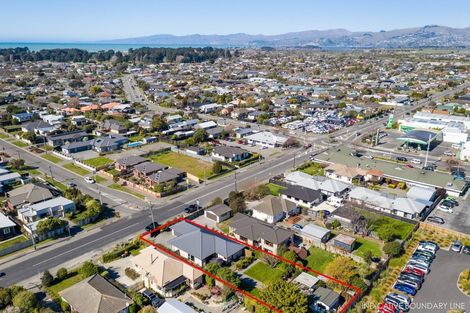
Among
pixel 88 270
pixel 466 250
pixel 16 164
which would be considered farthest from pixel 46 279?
pixel 466 250

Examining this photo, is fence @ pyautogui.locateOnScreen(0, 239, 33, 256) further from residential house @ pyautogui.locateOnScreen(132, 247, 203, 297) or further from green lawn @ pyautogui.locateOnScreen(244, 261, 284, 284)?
green lawn @ pyautogui.locateOnScreen(244, 261, 284, 284)

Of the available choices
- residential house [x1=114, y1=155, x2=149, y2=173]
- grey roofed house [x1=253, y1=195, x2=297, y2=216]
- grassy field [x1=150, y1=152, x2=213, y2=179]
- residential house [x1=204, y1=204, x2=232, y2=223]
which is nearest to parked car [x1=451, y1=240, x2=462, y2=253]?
grey roofed house [x1=253, y1=195, x2=297, y2=216]

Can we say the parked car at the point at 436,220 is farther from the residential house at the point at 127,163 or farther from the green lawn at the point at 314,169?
the residential house at the point at 127,163

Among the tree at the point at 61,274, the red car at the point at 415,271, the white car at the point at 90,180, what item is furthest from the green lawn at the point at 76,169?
the red car at the point at 415,271

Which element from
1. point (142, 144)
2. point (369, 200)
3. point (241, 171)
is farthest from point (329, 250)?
point (142, 144)

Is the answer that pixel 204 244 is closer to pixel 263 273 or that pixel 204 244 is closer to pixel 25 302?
pixel 263 273

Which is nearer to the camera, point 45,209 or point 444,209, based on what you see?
point 45,209
